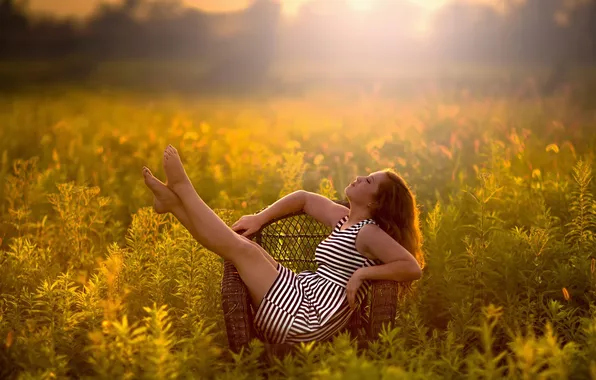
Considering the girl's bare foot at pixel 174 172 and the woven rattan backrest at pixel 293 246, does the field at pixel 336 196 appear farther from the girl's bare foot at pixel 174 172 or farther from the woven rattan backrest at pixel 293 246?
the girl's bare foot at pixel 174 172

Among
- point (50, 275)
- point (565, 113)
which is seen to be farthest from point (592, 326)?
point (565, 113)

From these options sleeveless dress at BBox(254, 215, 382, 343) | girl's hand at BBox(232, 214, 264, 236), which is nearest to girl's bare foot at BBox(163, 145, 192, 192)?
girl's hand at BBox(232, 214, 264, 236)

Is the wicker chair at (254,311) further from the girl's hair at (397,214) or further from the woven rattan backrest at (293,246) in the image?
the woven rattan backrest at (293,246)

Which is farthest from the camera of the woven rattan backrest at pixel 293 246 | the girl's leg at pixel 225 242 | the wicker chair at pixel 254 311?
the woven rattan backrest at pixel 293 246

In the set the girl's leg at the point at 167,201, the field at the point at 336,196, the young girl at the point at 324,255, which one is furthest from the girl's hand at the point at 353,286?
the girl's leg at the point at 167,201

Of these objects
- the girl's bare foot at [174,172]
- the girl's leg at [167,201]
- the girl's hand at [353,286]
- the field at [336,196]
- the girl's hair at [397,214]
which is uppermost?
the girl's bare foot at [174,172]

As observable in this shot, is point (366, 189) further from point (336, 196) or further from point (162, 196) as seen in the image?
point (336, 196)

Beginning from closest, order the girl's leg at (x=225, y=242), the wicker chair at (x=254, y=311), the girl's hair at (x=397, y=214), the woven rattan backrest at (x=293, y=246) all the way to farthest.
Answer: the wicker chair at (x=254, y=311)
the girl's leg at (x=225, y=242)
the girl's hair at (x=397, y=214)
the woven rattan backrest at (x=293, y=246)

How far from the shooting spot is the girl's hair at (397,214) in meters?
3.71

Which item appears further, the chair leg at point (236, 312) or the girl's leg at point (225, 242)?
the girl's leg at point (225, 242)

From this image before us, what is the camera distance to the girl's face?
12.3 ft

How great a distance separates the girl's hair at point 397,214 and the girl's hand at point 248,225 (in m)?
0.66

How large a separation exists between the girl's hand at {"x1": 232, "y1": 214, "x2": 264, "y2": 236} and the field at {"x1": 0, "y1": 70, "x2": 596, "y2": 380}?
321 mm

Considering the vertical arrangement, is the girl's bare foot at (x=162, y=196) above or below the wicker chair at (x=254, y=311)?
above
